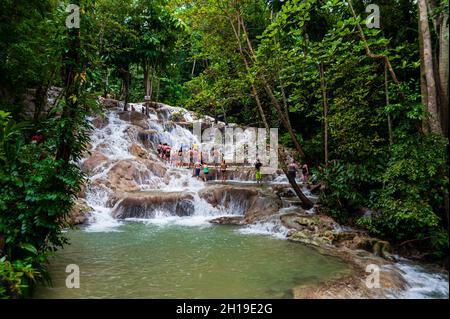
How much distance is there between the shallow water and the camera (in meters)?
5.60

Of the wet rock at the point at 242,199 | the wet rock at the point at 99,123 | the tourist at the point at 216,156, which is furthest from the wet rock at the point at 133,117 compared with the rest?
the wet rock at the point at 242,199

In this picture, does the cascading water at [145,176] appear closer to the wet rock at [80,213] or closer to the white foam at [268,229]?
the wet rock at [80,213]

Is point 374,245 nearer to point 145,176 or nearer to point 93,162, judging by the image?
point 145,176

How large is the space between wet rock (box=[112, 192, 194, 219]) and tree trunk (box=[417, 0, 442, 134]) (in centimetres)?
932

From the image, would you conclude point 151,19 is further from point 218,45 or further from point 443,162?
point 443,162

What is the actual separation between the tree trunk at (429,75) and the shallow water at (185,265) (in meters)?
4.09

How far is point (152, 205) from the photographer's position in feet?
41.9

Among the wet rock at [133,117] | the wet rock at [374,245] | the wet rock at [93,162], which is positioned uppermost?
the wet rock at [133,117]

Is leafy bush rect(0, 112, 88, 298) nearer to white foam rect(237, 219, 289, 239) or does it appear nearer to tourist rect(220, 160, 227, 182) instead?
white foam rect(237, 219, 289, 239)

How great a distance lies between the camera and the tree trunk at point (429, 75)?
Result: 286 inches

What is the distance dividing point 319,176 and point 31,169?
9.05 meters

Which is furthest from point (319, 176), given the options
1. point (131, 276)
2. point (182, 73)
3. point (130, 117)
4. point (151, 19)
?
point (182, 73)

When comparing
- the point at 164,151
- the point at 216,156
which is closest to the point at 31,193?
the point at 164,151

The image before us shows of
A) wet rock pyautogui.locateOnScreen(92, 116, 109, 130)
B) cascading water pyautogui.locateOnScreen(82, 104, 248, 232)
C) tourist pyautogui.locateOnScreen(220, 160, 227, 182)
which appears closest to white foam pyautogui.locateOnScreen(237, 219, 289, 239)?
cascading water pyautogui.locateOnScreen(82, 104, 248, 232)
